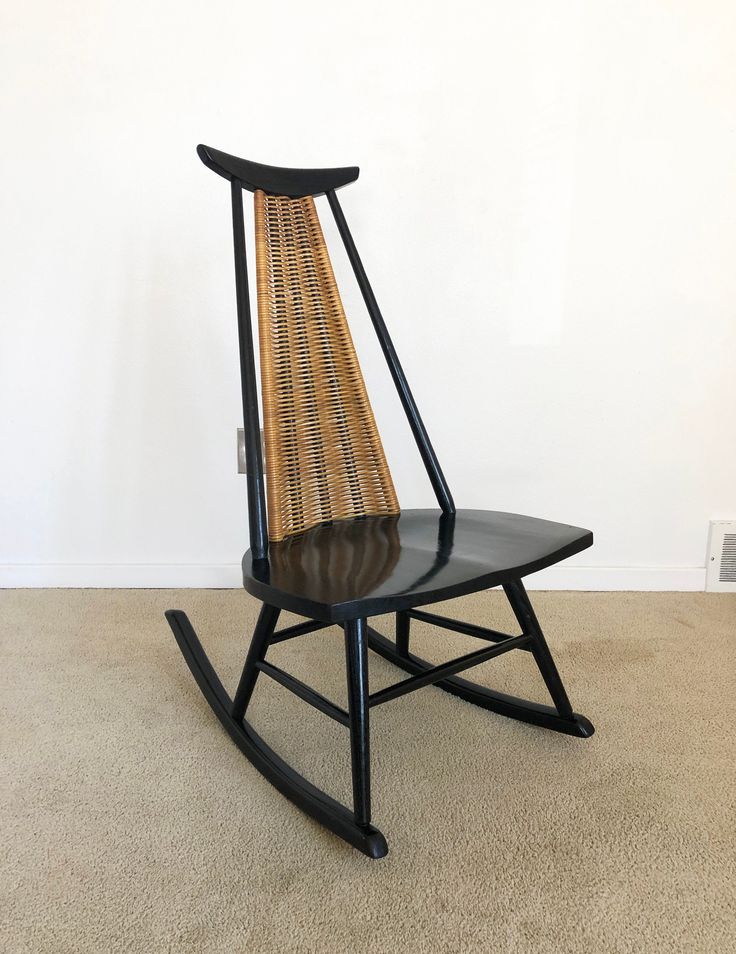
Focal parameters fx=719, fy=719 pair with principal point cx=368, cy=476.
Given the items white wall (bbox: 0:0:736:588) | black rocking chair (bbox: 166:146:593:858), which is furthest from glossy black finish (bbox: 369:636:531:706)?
white wall (bbox: 0:0:736:588)

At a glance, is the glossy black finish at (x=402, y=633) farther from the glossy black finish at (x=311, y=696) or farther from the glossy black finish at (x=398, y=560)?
the glossy black finish at (x=311, y=696)

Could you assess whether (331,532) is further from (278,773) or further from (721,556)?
(721,556)

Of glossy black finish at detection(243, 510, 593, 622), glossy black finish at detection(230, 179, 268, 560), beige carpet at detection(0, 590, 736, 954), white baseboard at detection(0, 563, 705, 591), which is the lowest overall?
beige carpet at detection(0, 590, 736, 954)

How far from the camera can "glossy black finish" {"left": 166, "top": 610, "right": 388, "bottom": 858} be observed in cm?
90

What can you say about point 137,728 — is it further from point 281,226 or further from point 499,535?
point 281,226

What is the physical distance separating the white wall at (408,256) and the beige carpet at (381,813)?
1.45 ft

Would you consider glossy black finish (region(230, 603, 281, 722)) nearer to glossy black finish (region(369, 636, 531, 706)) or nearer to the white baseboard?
glossy black finish (region(369, 636, 531, 706))

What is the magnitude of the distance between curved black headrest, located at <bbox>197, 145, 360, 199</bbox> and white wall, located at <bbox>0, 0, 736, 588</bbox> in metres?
0.44

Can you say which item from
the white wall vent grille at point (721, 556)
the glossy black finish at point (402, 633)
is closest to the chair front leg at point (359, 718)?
the glossy black finish at point (402, 633)

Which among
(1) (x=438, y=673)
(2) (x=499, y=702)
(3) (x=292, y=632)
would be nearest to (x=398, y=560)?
(1) (x=438, y=673)

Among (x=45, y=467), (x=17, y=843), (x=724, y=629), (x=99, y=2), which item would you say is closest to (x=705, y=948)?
(x=17, y=843)

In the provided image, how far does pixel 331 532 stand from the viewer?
46.3 inches

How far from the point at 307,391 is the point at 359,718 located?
56 centimetres

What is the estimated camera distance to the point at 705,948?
0.77 m
